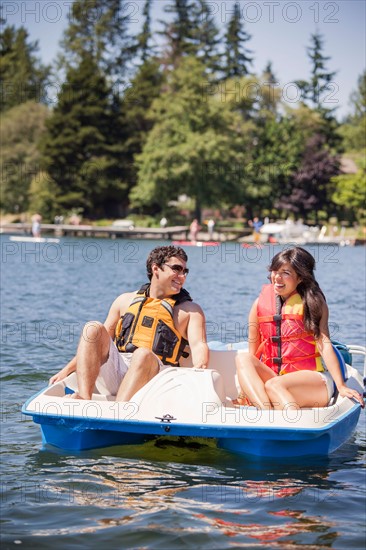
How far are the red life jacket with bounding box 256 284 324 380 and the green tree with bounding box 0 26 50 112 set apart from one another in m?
71.4

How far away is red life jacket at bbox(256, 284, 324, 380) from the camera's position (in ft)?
24.0

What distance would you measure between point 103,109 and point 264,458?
61.2 metres

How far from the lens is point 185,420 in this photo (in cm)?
666

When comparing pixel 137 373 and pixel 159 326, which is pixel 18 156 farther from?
pixel 137 373

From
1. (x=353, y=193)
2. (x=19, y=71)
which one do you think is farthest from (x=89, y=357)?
(x=19, y=71)

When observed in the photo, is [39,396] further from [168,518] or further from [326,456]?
[326,456]

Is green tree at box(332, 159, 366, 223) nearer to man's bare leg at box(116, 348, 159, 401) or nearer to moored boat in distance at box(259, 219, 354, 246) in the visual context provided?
moored boat in distance at box(259, 219, 354, 246)

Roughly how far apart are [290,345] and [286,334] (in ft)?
A: 0.32

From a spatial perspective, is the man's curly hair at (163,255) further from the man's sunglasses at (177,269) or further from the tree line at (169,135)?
the tree line at (169,135)

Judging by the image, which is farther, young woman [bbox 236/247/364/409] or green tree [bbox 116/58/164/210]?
green tree [bbox 116/58/164/210]

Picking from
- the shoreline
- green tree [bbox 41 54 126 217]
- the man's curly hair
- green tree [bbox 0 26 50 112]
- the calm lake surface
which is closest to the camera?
Result: the calm lake surface

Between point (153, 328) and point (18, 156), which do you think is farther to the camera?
point (18, 156)

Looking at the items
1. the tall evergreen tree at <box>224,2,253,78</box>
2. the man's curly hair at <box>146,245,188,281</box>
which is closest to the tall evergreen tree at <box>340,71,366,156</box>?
the tall evergreen tree at <box>224,2,253,78</box>

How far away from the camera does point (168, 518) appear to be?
588cm
